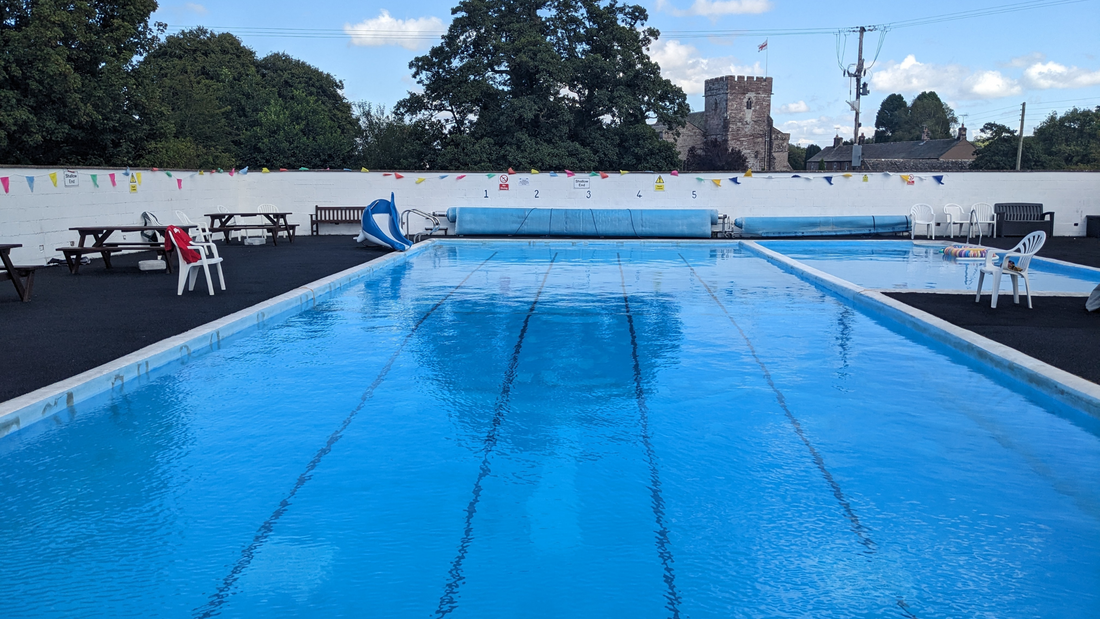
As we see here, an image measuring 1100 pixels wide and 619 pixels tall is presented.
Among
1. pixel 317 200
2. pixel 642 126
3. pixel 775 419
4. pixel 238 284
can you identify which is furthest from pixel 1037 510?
pixel 642 126

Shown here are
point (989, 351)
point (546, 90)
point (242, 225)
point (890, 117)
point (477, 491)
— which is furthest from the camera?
point (890, 117)

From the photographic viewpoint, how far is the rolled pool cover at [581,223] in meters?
18.4

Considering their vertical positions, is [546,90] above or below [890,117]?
below

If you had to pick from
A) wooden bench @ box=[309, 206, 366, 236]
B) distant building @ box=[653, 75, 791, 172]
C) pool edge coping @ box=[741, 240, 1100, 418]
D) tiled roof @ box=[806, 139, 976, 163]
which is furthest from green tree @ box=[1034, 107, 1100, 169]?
pool edge coping @ box=[741, 240, 1100, 418]

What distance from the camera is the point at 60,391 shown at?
15.8ft

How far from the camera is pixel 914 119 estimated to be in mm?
105938

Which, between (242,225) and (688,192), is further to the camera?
(688,192)

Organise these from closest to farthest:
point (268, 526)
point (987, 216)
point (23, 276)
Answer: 1. point (268, 526)
2. point (23, 276)
3. point (987, 216)

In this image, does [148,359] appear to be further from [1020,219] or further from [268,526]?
[1020,219]

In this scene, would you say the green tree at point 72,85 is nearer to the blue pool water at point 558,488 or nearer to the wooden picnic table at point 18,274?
the wooden picnic table at point 18,274

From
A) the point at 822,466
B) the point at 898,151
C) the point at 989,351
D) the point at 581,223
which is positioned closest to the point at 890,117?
the point at 898,151

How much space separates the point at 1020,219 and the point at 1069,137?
48.8 m

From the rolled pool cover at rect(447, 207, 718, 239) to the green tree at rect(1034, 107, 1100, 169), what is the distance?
146 feet

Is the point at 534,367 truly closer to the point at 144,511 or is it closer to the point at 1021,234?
the point at 144,511
